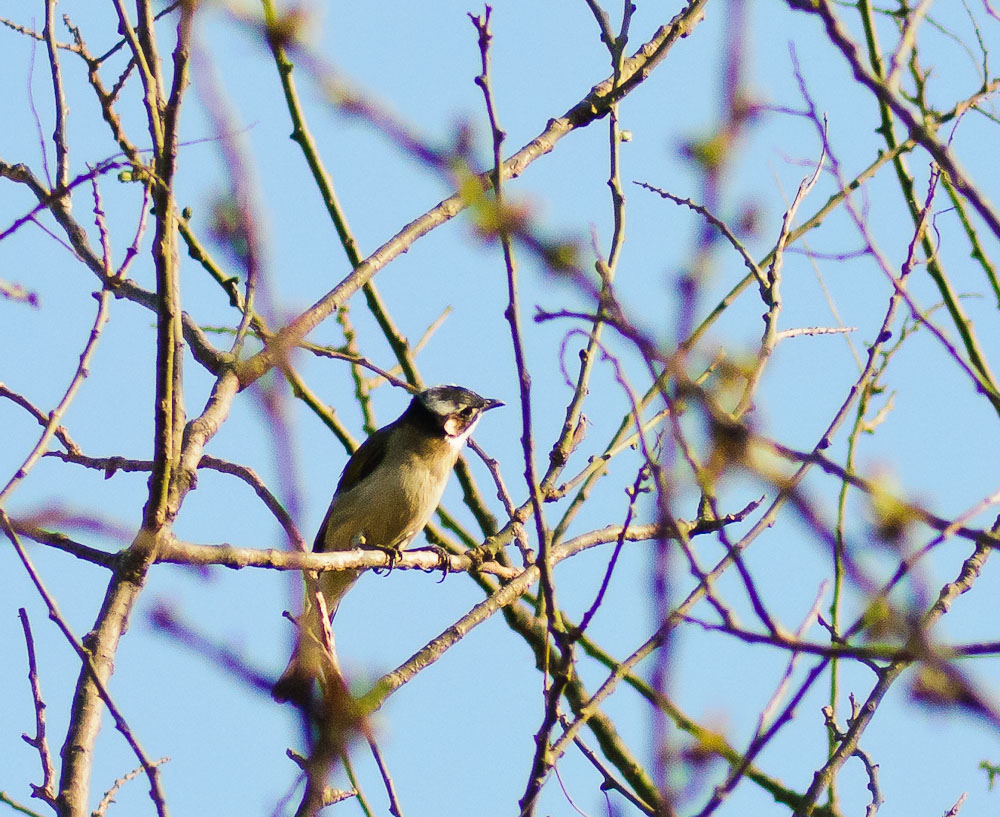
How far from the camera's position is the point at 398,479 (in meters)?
7.64

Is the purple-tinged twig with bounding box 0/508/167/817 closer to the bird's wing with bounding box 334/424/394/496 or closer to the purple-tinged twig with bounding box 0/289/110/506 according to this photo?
the purple-tinged twig with bounding box 0/289/110/506

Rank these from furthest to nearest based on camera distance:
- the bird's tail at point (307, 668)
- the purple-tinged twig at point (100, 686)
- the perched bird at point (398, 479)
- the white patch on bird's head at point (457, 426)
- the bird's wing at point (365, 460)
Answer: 1. the bird's wing at point (365, 460)
2. the white patch on bird's head at point (457, 426)
3. the perched bird at point (398, 479)
4. the purple-tinged twig at point (100, 686)
5. the bird's tail at point (307, 668)

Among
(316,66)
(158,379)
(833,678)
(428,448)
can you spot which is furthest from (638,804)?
(428,448)

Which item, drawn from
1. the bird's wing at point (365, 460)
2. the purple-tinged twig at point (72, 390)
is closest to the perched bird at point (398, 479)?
the bird's wing at point (365, 460)

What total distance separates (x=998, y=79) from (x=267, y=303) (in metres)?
3.99

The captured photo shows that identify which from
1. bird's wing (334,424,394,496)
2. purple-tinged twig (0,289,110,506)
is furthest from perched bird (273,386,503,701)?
purple-tinged twig (0,289,110,506)

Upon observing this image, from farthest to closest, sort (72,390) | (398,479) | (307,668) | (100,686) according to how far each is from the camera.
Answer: (398,479), (72,390), (100,686), (307,668)

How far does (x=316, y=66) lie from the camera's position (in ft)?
6.02

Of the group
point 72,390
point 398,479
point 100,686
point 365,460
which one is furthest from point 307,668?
point 365,460

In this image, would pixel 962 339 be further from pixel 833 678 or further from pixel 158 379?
pixel 158 379

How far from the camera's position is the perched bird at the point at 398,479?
7.55m

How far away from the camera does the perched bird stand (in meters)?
7.55

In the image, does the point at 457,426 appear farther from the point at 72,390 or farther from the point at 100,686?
the point at 100,686

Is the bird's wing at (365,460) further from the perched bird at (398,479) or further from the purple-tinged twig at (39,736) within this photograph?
the purple-tinged twig at (39,736)
